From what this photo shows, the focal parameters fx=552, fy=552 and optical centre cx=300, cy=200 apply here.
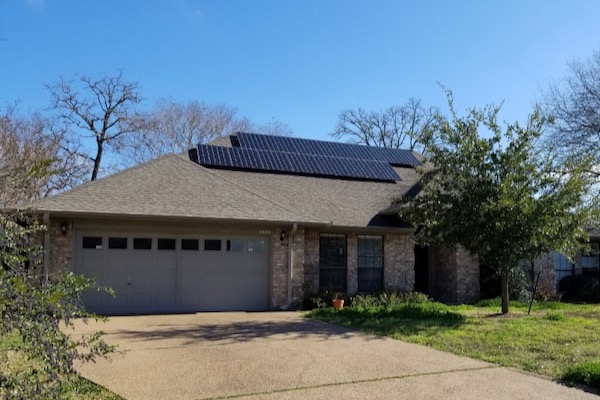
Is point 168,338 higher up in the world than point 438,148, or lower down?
lower down

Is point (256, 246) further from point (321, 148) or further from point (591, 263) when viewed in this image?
point (591, 263)

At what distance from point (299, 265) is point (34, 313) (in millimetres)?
12724

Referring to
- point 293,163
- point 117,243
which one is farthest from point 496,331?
point 293,163

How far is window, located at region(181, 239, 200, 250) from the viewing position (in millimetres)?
15000

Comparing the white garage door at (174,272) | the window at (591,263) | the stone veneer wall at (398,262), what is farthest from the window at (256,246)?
the window at (591,263)

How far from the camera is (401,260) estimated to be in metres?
17.7

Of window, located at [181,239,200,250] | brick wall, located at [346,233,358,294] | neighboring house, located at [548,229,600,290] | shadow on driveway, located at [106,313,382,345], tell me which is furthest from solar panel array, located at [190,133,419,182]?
shadow on driveway, located at [106,313,382,345]

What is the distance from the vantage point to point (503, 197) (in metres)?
12.2

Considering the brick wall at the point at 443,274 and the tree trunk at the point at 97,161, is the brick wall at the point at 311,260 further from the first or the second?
the tree trunk at the point at 97,161

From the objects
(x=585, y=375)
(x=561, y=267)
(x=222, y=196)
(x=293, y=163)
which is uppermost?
(x=293, y=163)

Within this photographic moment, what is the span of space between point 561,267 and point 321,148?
34.0ft

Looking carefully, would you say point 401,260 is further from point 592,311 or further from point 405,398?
point 405,398

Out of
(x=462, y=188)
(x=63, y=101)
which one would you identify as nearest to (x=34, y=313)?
(x=462, y=188)

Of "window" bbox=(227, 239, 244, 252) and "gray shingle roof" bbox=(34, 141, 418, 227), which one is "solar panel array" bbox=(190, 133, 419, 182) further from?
"window" bbox=(227, 239, 244, 252)
